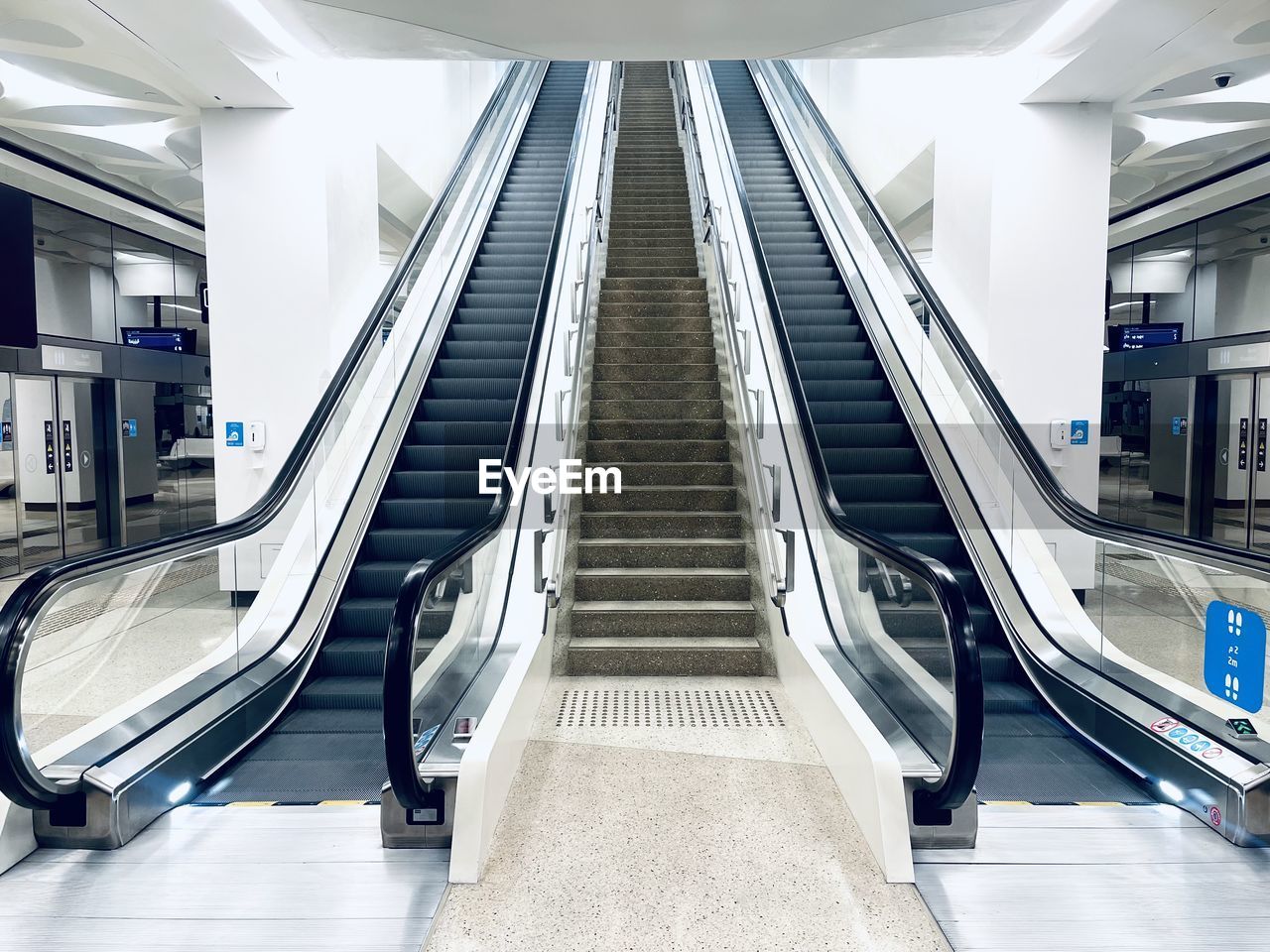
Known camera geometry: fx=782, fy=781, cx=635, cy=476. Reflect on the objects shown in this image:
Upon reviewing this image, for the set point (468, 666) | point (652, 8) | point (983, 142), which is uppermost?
point (652, 8)

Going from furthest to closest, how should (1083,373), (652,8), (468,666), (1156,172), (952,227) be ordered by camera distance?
1. (1156,172)
2. (952,227)
3. (1083,373)
4. (652,8)
5. (468,666)

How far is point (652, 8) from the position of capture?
16.7 feet

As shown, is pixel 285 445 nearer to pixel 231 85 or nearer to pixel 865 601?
pixel 231 85

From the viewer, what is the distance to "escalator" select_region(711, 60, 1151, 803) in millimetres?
3268

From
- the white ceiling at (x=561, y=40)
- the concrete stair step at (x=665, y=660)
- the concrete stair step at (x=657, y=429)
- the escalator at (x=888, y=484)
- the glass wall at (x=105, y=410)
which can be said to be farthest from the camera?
the glass wall at (x=105, y=410)

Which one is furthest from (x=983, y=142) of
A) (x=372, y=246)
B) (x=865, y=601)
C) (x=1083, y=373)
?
(x=372, y=246)

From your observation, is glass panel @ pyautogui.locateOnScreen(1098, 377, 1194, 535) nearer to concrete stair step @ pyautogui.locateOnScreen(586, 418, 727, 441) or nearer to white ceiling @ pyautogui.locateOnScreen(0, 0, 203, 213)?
concrete stair step @ pyautogui.locateOnScreen(586, 418, 727, 441)

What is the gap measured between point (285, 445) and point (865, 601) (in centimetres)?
457

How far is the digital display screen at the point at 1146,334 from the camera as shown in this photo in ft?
36.2

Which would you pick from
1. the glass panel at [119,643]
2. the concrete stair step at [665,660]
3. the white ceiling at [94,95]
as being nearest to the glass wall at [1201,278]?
the concrete stair step at [665,660]

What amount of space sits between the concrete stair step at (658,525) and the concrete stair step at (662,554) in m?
0.22

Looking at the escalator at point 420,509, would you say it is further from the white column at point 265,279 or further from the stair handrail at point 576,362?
the white column at point 265,279

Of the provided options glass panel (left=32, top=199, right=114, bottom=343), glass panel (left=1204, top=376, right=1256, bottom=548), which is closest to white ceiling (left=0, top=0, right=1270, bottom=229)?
glass panel (left=32, top=199, right=114, bottom=343)

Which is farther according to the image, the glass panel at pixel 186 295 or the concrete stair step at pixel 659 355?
the glass panel at pixel 186 295
